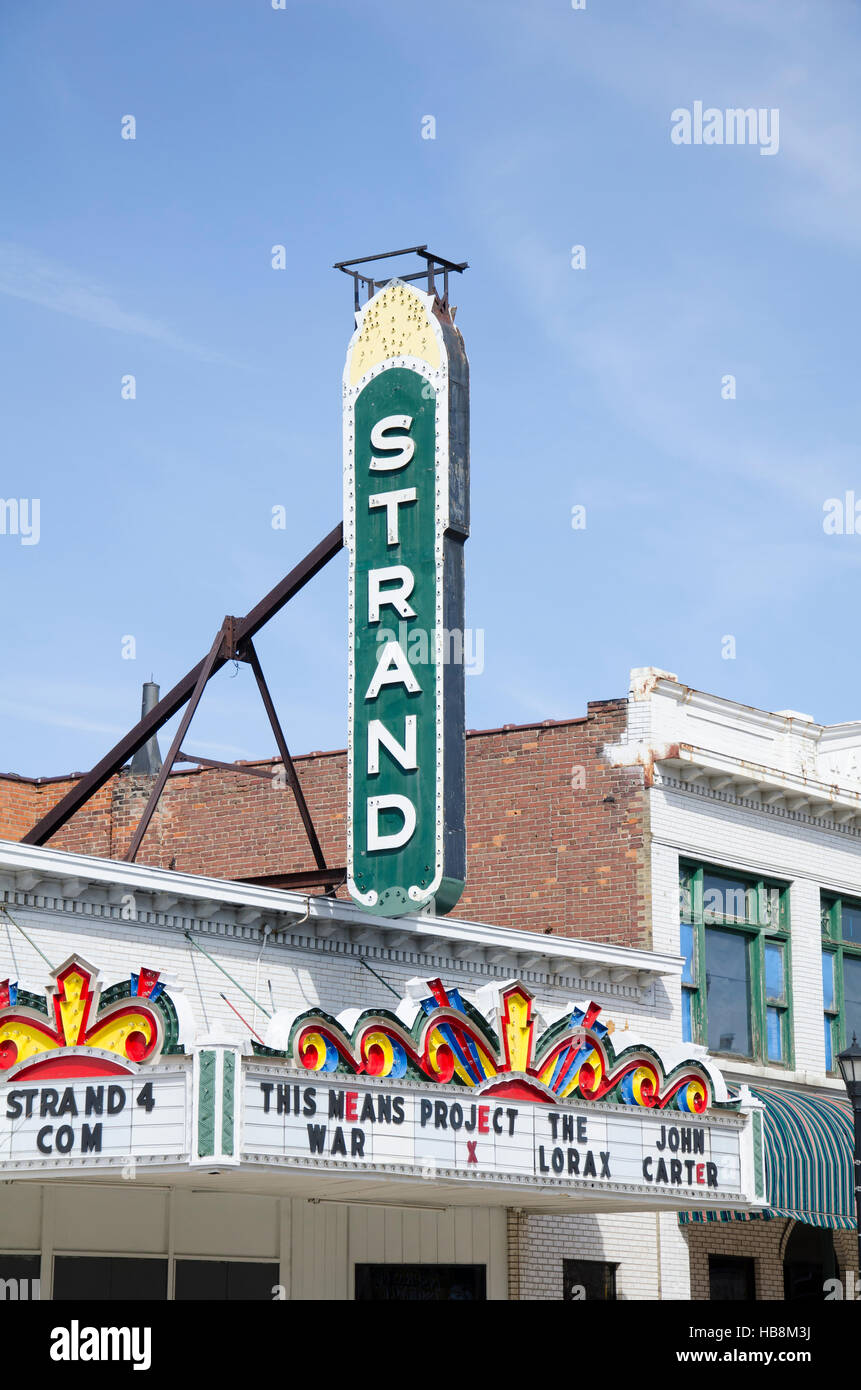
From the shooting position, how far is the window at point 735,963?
27.6 m

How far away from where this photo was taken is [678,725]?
28109mm

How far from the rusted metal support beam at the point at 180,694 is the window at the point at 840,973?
34.7 feet

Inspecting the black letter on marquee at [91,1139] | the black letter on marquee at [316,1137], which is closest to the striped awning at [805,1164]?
the black letter on marquee at [316,1137]

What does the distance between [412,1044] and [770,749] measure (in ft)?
38.7

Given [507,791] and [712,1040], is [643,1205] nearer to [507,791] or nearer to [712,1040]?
[712,1040]

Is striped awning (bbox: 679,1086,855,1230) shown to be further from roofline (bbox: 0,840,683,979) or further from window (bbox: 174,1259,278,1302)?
window (bbox: 174,1259,278,1302)

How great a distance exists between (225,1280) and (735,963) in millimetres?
9702

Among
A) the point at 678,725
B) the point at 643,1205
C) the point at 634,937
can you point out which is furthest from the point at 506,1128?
the point at 678,725

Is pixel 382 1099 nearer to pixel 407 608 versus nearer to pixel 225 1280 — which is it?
pixel 225 1280

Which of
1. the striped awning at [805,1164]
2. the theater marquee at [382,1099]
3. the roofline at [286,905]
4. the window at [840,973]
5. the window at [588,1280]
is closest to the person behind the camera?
the theater marquee at [382,1099]

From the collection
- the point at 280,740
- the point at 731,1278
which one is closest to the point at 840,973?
the point at 731,1278

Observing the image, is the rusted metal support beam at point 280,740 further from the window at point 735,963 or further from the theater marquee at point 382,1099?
the window at point 735,963

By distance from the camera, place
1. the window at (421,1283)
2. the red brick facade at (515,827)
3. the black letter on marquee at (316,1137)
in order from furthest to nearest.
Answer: the red brick facade at (515,827) → the window at (421,1283) → the black letter on marquee at (316,1137)
